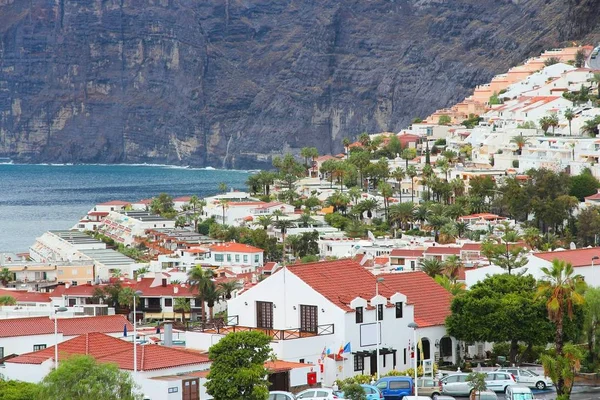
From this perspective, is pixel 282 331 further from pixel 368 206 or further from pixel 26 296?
pixel 368 206

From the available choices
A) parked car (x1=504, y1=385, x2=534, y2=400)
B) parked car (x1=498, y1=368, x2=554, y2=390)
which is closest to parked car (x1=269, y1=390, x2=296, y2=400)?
parked car (x1=504, y1=385, x2=534, y2=400)

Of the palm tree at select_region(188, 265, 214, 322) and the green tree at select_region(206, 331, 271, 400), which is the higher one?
the palm tree at select_region(188, 265, 214, 322)

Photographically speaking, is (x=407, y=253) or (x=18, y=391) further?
(x=407, y=253)

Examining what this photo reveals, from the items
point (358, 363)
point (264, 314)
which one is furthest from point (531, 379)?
point (264, 314)

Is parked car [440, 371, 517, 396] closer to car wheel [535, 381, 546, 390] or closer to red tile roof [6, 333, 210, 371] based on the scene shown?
car wheel [535, 381, 546, 390]

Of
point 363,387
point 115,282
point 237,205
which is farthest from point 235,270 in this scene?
point 363,387

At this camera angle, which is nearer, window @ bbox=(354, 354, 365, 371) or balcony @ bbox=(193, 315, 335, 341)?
balcony @ bbox=(193, 315, 335, 341)

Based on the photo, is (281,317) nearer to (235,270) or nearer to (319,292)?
(319,292)
